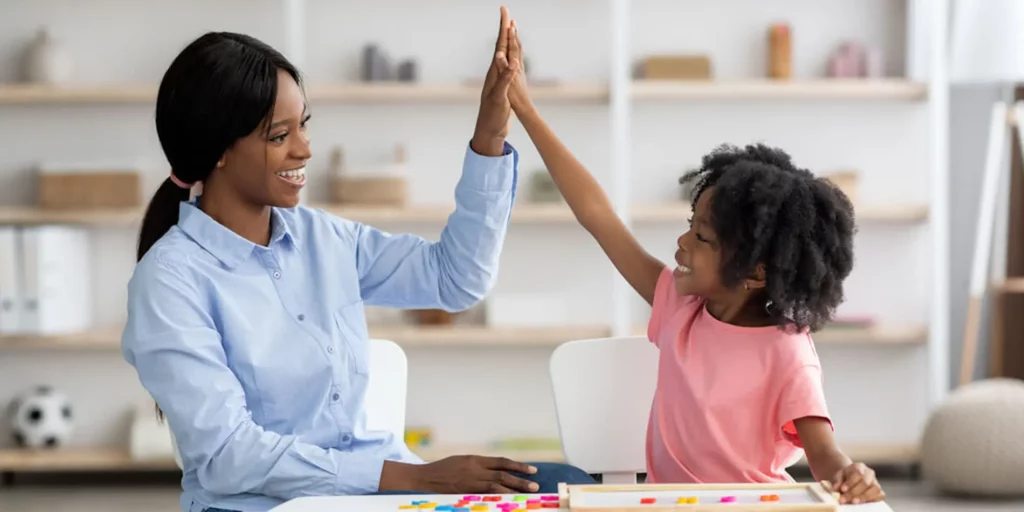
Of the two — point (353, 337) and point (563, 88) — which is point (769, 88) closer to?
point (563, 88)

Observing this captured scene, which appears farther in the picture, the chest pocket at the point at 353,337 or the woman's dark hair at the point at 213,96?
the chest pocket at the point at 353,337

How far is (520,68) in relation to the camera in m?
1.79

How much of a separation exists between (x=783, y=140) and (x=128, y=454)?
252cm

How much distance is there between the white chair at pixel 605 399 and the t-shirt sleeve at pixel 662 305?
52mm

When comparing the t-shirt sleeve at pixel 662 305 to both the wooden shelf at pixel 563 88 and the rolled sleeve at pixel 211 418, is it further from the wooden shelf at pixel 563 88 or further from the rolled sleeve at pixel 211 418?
the wooden shelf at pixel 563 88

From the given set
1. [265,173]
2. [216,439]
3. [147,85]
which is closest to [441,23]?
[147,85]

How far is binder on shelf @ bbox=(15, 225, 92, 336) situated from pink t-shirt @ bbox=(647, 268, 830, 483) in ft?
9.41

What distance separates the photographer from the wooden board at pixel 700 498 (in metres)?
1.20

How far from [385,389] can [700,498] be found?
0.82 metres

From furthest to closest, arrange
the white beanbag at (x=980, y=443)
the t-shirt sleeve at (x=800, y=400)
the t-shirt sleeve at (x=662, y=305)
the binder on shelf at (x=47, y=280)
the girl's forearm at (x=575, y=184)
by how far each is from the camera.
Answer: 1. the binder on shelf at (x=47, y=280)
2. the white beanbag at (x=980, y=443)
3. the girl's forearm at (x=575, y=184)
4. the t-shirt sleeve at (x=662, y=305)
5. the t-shirt sleeve at (x=800, y=400)

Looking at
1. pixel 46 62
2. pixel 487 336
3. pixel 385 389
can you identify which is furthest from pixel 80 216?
pixel 385 389

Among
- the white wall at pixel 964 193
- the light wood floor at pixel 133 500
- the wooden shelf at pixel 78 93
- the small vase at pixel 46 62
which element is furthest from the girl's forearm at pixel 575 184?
the white wall at pixel 964 193

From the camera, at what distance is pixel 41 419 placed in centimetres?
427

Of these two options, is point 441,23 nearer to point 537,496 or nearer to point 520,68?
Answer: point 520,68
